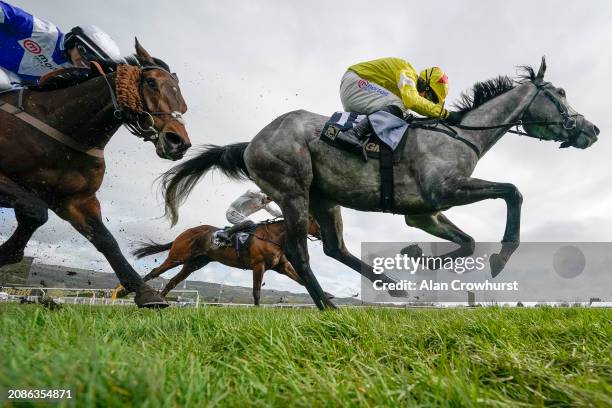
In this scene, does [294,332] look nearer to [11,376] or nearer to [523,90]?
[11,376]

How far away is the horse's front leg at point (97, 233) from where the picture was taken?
3959 millimetres

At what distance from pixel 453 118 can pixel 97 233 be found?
4.23 meters

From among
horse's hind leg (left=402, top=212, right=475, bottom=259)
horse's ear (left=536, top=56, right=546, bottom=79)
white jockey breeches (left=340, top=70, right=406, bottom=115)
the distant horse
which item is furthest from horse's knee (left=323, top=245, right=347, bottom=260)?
the distant horse

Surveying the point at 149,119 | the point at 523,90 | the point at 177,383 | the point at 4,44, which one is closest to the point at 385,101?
the point at 523,90

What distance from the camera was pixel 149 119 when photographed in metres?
3.93

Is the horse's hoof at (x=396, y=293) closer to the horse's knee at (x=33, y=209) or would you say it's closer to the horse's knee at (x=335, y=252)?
the horse's knee at (x=335, y=252)

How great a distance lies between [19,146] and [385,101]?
388 centimetres

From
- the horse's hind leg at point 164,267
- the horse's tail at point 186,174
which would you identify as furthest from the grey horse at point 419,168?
the horse's hind leg at point 164,267

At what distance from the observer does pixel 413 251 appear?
5.73 metres

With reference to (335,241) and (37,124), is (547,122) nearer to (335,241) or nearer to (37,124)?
(335,241)

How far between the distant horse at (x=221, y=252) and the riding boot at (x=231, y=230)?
26 cm

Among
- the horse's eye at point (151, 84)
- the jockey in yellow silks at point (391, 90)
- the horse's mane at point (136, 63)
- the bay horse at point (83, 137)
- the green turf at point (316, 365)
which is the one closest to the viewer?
the green turf at point (316, 365)

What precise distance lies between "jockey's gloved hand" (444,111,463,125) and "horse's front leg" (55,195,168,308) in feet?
12.7

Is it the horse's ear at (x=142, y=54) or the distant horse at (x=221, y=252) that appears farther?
the distant horse at (x=221, y=252)
